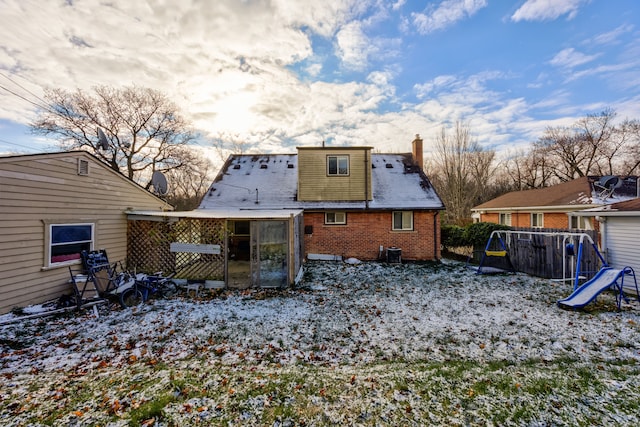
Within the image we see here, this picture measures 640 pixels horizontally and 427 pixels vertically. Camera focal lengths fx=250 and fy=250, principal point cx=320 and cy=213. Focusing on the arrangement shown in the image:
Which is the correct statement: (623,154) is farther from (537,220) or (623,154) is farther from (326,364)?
(326,364)

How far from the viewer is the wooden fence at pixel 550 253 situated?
842 centimetres

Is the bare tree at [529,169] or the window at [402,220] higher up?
the bare tree at [529,169]

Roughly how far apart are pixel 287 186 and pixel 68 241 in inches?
365

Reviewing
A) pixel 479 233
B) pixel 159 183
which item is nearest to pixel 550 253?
pixel 479 233

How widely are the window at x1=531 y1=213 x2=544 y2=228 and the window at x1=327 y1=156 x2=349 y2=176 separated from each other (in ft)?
49.3

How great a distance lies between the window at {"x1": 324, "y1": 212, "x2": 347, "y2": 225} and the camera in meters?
12.8

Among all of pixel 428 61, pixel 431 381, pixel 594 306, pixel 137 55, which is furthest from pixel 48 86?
pixel 594 306

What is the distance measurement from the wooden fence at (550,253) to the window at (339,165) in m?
7.94

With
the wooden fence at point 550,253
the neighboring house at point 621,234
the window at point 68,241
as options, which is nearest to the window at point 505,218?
the wooden fence at point 550,253

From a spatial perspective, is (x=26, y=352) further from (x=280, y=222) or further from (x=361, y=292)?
(x=361, y=292)

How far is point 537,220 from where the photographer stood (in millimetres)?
18016

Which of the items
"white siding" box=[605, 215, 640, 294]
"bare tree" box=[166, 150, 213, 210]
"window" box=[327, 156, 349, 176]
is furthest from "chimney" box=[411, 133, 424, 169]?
"bare tree" box=[166, 150, 213, 210]

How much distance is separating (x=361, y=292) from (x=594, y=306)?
19.9ft

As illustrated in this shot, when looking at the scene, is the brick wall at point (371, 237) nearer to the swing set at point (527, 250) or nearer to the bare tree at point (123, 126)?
the swing set at point (527, 250)
